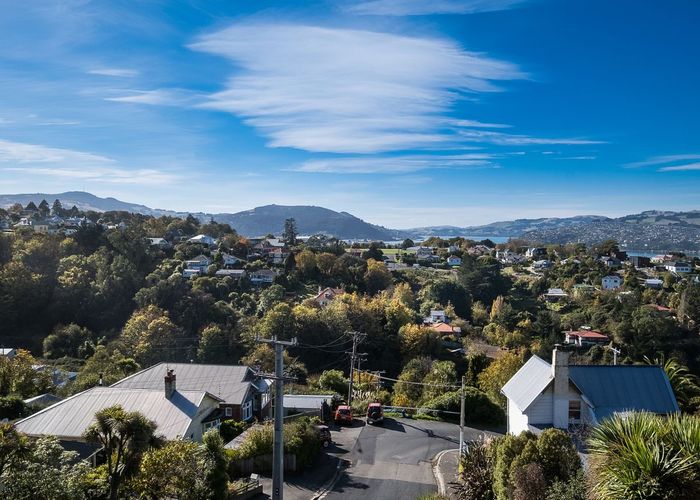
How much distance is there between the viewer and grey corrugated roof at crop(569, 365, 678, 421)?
815 inches

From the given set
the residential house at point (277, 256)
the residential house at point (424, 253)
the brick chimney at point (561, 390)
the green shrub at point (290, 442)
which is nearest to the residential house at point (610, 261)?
the residential house at point (424, 253)

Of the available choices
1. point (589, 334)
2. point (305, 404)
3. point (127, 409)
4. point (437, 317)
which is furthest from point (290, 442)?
point (589, 334)

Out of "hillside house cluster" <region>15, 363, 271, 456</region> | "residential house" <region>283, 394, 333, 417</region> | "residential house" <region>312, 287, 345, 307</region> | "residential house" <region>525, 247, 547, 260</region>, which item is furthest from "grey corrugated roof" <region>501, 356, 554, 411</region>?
"residential house" <region>525, 247, 547, 260</region>

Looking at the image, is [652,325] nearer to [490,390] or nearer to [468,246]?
[490,390]

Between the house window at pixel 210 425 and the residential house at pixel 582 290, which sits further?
the residential house at pixel 582 290

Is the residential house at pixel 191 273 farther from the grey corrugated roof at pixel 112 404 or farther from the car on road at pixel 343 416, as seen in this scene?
the grey corrugated roof at pixel 112 404

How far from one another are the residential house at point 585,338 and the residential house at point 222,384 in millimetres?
49442

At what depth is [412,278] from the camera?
9912cm

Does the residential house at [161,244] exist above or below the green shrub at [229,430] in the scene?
above

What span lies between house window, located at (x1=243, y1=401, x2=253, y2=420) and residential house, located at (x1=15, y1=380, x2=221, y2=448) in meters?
5.42

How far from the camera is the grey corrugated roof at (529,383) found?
21.0 meters

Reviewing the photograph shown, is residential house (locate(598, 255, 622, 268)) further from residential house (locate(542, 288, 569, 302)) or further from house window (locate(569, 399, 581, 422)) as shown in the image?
house window (locate(569, 399, 581, 422))

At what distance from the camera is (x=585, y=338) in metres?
69.5

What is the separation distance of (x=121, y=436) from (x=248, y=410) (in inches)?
731
